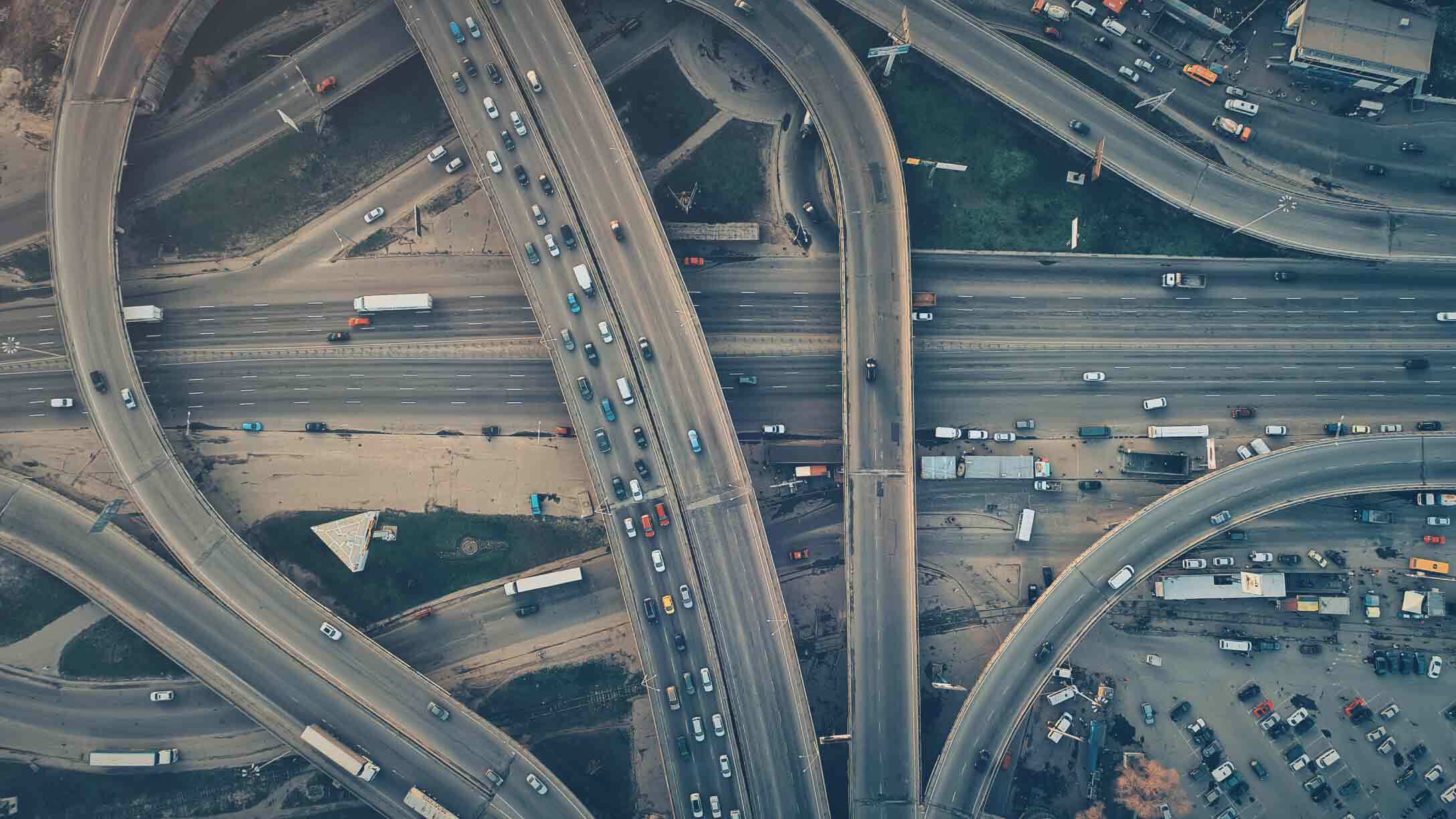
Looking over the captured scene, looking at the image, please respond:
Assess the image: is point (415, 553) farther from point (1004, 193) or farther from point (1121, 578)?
point (1004, 193)

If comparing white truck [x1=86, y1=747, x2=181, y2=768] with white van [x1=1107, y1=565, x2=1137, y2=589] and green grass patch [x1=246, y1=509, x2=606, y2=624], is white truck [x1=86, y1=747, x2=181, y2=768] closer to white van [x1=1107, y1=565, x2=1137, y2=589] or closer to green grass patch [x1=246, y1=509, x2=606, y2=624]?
green grass patch [x1=246, y1=509, x2=606, y2=624]

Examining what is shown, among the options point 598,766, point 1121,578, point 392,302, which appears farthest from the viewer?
point 392,302

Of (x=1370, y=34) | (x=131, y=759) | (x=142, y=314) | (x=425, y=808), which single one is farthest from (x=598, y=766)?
(x=1370, y=34)

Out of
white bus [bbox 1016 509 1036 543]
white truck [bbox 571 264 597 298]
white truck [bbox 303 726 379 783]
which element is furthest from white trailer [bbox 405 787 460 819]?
white bus [bbox 1016 509 1036 543]

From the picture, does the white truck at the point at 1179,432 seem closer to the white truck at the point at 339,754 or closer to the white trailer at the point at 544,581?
the white trailer at the point at 544,581

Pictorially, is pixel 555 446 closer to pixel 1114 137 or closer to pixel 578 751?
pixel 578 751

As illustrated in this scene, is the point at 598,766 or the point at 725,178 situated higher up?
the point at 725,178
